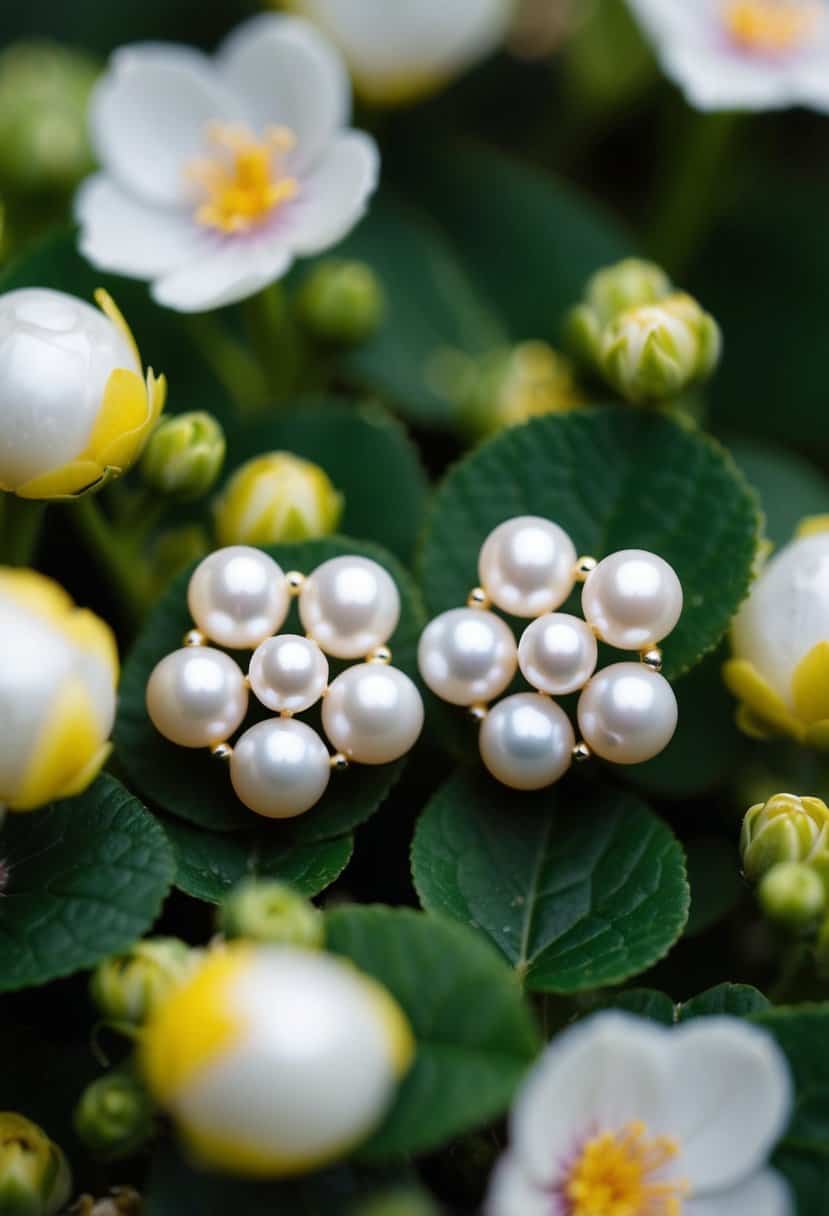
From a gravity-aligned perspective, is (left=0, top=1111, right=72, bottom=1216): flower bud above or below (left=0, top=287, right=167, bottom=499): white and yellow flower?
below

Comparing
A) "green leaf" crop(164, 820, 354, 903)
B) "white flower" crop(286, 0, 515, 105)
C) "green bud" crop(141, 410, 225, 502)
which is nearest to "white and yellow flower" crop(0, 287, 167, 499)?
"green bud" crop(141, 410, 225, 502)

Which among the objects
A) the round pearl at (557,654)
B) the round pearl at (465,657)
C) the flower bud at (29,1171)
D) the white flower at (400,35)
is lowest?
the flower bud at (29,1171)

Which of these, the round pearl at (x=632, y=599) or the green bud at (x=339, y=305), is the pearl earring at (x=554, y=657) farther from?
the green bud at (x=339, y=305)

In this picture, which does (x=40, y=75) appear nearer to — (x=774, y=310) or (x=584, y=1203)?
(x=774, y=310)

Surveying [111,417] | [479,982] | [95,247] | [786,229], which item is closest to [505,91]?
[786,229]

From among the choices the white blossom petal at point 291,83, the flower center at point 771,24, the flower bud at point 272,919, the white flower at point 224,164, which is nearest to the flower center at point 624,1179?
the flower bud at point 272,919

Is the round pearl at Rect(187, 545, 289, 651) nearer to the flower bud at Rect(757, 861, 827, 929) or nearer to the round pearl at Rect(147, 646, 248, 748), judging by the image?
the round pearl at Rect(147, 646, 248, 748)

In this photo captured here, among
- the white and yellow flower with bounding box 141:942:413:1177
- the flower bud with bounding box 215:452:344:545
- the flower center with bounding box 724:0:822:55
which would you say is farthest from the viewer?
the flower center with bounding box 724:0:822:55
